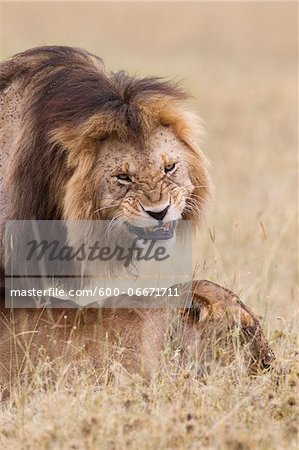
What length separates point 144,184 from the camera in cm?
465

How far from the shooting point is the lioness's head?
471 cm

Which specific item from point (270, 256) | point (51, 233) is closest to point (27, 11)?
point (270, 256)

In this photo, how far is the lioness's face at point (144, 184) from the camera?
4613 mm

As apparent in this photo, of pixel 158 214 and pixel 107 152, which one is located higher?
pixel 107 152

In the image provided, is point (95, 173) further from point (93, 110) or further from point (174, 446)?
point (174, 446)

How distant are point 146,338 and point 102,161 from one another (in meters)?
0.86

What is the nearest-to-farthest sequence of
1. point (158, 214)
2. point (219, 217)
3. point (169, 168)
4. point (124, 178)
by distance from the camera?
1. point (158, 214)
2. point (124, 178)
3. point (169, 168)
4. point (219, 217)

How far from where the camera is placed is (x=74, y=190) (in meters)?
4.83

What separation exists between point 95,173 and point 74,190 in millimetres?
132

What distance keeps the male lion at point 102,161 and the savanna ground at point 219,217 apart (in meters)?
0.36

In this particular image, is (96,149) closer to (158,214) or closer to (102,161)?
(102,161)

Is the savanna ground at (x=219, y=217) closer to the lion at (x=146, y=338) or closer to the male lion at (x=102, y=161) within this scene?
the lion at (x=146, y=338)

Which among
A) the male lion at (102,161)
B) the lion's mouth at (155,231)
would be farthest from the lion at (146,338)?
the lion's mouth at (155,231)

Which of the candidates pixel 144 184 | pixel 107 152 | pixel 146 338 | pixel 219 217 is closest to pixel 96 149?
pixel 107 152
